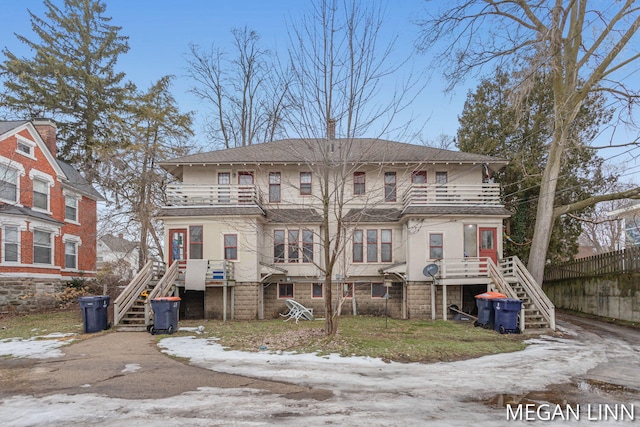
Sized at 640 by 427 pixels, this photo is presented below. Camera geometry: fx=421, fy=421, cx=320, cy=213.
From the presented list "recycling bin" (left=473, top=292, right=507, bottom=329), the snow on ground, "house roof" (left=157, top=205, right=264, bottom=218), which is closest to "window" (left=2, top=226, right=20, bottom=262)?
"house roof" (left=157, top=205, right=264, bottom=218)

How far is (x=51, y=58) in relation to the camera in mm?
30406

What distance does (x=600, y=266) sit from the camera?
17953 mm

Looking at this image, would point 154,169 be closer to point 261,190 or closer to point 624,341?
point 261,190

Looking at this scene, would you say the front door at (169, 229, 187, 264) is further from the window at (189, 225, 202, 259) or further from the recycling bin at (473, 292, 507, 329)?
the recycling bin at (473, 292, 507, 329)

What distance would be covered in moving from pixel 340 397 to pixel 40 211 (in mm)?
20664

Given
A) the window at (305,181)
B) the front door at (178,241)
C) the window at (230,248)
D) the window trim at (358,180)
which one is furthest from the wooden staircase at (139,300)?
the window trim at (358,180)

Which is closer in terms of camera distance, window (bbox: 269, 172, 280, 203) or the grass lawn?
the grass lawn

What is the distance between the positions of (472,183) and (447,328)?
8.01 meters

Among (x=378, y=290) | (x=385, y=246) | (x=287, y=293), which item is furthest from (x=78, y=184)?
(x=378, y=290)

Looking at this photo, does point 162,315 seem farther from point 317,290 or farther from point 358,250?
point 358,250

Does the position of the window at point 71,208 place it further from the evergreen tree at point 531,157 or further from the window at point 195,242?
the evergreen tree at point 531,157

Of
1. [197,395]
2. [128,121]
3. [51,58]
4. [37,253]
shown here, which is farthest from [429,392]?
[51,58]

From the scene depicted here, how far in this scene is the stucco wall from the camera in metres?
15.7

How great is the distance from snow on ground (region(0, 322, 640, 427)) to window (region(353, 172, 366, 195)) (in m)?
11.3
